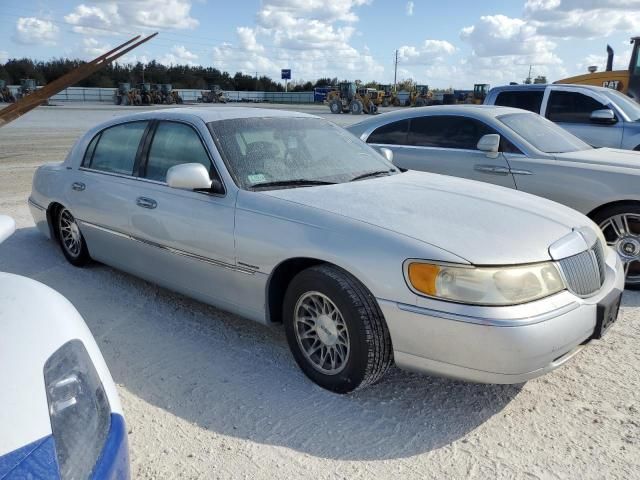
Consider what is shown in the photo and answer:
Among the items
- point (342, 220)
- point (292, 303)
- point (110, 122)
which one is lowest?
point (292, 303)

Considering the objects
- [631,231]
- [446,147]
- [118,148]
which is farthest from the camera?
[446,147]

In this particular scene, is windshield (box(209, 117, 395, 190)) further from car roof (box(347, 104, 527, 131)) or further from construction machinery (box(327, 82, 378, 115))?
construction machinery (box(327, 82, 378, 115))

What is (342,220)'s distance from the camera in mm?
2920

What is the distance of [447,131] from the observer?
6.00m

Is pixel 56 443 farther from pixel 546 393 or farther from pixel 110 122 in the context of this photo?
pixel 110 122

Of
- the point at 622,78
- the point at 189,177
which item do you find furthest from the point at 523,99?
the point at 189,177

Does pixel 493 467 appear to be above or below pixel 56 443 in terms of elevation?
below

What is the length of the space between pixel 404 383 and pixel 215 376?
106 cm

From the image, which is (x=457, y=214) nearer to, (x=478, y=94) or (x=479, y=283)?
(x=479, y=283)

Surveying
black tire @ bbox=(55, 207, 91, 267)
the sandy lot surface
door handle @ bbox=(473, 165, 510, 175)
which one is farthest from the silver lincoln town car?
door handle @ bbox=(473, 165, 510, 175)

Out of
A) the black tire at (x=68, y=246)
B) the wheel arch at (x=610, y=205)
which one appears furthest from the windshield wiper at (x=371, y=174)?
the black tire at (x=68, y=246)

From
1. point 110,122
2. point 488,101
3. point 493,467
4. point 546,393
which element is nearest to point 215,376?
point 493,467

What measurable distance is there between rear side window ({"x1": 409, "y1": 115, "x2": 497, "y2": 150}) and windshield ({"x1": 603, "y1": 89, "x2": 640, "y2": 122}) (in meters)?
2.99

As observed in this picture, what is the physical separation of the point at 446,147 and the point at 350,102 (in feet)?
105
